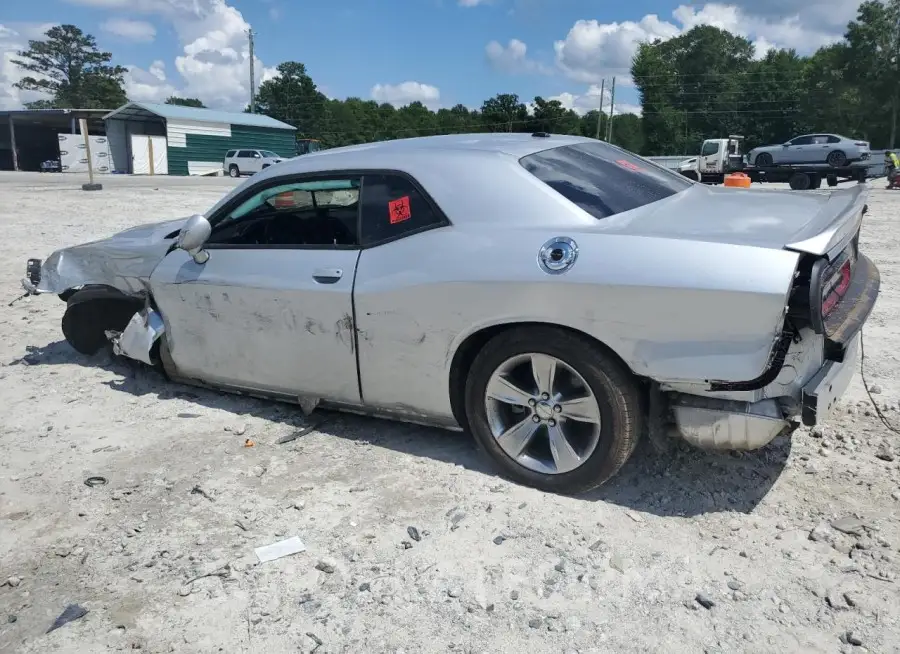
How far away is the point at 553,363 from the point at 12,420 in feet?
11.4

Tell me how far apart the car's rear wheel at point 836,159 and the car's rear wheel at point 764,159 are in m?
2.42

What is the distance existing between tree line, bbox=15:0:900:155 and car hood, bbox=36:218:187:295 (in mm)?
57527

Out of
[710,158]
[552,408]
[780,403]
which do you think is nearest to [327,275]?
[552,408]

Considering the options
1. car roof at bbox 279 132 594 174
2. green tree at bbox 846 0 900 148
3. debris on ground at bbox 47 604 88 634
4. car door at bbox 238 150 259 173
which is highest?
green tree at bbox 846 0 900 148

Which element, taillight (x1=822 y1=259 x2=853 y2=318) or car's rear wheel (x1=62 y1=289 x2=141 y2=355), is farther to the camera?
car's rear wheel (x1=62 y1=289 x2=141 y2=355)

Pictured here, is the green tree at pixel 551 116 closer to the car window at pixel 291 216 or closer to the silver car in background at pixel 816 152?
the silver car in background at pixel 816 152

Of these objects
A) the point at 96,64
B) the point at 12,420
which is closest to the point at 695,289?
the point at 12,420

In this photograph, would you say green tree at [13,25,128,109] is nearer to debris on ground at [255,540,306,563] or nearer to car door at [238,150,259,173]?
car door at [238,150,259,173]

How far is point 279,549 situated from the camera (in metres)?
3.00

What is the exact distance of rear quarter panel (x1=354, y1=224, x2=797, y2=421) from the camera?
2.69 metres

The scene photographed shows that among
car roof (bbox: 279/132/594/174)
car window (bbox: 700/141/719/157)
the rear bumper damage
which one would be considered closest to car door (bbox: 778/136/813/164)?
car window (bbox: 700/141/719/157)

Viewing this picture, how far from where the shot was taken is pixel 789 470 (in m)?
3.50

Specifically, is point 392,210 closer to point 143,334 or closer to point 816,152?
point 143,334

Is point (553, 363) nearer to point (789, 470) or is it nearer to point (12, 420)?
point (789, 470)
